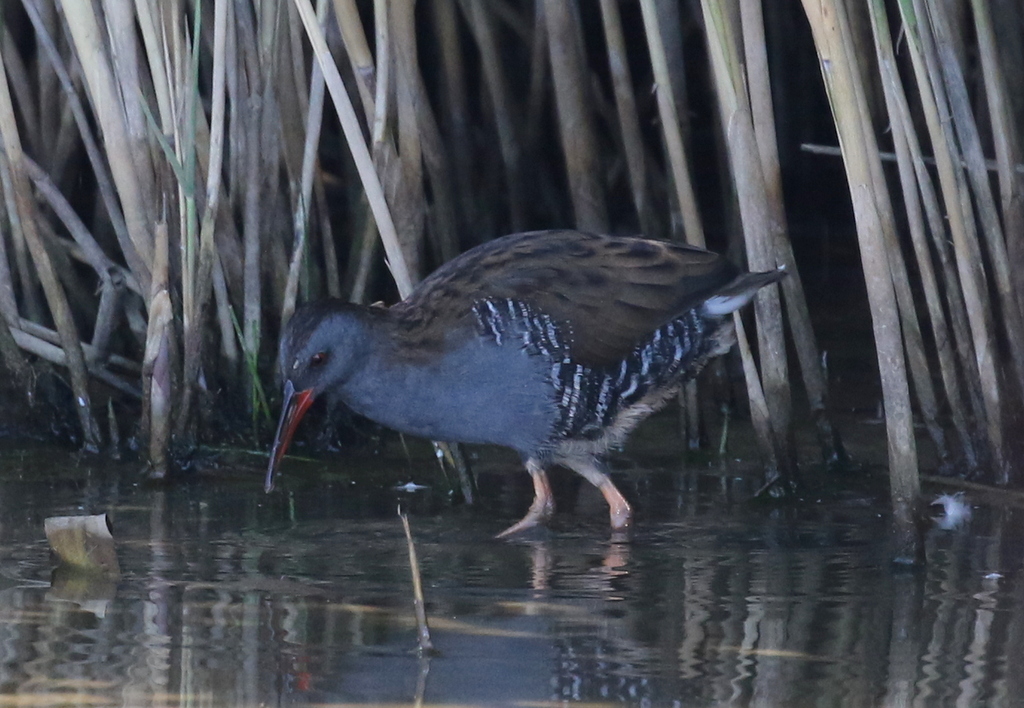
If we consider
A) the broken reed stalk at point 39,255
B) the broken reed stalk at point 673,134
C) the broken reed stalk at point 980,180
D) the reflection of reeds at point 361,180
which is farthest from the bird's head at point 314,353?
the broken reed stalk at point 980,180

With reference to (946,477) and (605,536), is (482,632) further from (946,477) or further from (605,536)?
(946,477)

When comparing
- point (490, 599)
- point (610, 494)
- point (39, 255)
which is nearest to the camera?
point (490, 599)

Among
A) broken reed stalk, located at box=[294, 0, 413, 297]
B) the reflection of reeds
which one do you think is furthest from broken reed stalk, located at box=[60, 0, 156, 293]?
broken reed stalk, located at box=[294, 0, 413, 297]

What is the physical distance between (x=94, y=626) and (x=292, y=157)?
1884 mm

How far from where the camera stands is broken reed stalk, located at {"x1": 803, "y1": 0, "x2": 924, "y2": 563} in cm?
323

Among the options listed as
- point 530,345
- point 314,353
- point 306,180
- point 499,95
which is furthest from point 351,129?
point 499,95

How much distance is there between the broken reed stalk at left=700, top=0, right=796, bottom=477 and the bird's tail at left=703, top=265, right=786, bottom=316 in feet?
0.13

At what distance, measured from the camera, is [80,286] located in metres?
4.84

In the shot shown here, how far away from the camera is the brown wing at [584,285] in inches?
150

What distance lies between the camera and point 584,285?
12.7 ft

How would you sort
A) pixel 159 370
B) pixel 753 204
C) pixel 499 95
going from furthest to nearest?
1. pixel 499 95
2. pixel 159 370
3. pixel 753 204

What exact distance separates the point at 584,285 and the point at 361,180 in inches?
29.4

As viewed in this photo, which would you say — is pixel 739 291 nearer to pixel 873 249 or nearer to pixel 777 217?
pixel 777 217

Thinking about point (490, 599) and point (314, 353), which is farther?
point (314, 353)
